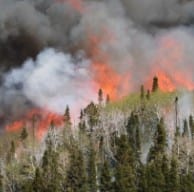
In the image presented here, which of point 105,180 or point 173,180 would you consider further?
point 105,180

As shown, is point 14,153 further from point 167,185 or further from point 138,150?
point 167,185

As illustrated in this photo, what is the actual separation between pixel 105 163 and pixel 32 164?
18.5m

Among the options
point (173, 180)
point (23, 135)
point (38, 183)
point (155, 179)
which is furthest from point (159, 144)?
point (23, 135)

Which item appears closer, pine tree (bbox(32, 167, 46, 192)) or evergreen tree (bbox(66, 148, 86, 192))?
pine tree (bbox(32, 167, 46, 192))

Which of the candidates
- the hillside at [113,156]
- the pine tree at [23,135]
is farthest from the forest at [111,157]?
the pine tree at [23,135]

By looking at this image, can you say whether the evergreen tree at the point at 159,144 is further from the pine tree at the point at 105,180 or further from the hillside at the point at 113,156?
the pine tree at the point at 105,180

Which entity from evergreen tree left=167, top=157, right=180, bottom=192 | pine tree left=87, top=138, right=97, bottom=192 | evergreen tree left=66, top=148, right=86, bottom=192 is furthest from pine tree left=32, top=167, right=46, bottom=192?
evergreen tree left=167, top=157, right=180, bottom=192

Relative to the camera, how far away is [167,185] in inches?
4712

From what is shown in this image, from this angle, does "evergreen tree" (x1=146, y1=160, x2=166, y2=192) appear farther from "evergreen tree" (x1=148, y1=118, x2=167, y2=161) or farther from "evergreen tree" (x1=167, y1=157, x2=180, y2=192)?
"evergreen tree" (x1=148, y1=118, x2=167, y2=161)

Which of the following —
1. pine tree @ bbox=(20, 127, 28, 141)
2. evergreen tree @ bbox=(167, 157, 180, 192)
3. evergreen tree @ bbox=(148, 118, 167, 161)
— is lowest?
evergreen tree @ bbox=(167, 157, 180, 192)

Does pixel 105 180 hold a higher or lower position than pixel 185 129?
lower

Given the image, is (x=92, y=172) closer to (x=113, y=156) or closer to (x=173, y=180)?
(x=113, y=156)

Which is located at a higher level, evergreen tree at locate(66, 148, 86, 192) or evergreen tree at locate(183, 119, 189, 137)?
evergreen tree at locate(183, 119, 189, 137)

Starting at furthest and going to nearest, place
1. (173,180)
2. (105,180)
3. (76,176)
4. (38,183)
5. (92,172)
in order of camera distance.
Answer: (92,172) → (76,176) → (105,180) → (38,183) → (173,180)
